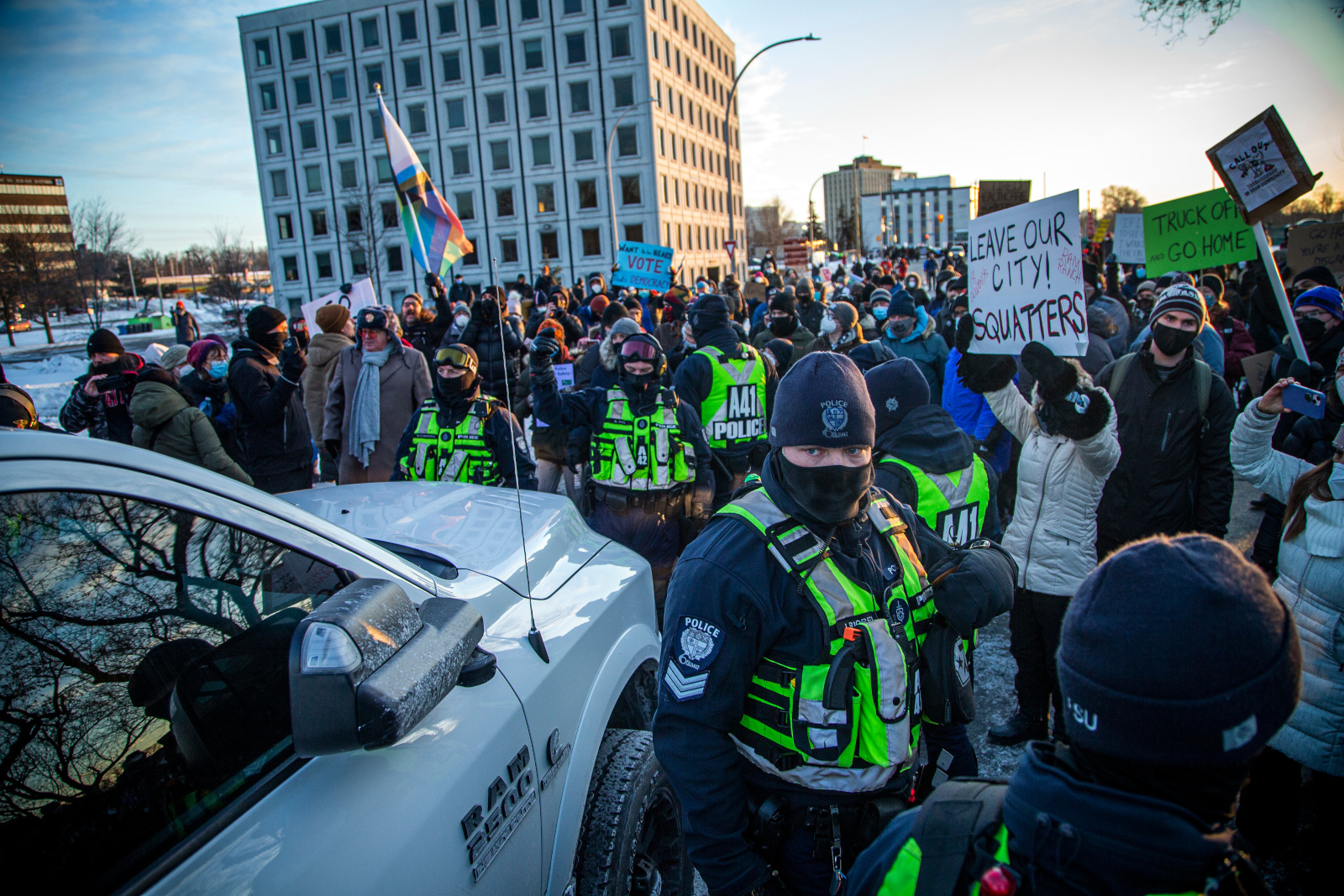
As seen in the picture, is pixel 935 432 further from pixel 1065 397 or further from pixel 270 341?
pixel 270 341

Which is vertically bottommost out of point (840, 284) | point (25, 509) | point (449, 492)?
point (449, 492)

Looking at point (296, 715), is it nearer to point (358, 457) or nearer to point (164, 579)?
point (164, 579)

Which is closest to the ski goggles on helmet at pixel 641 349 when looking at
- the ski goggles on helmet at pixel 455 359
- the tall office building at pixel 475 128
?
the ski goggles on helmet at pixel 455 359

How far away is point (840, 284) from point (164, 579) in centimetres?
2197

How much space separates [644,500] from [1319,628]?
10.5 ft

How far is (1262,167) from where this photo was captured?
12.9 feet

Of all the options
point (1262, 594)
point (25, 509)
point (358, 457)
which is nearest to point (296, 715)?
point (25, 509)

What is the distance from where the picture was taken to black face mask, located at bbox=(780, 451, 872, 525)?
6.05ft

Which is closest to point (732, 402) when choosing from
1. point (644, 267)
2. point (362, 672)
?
point (362, 672)

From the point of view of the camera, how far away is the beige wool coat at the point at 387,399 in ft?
18.3

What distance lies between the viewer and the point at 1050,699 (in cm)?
383

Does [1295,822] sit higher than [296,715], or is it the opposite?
[296,715]

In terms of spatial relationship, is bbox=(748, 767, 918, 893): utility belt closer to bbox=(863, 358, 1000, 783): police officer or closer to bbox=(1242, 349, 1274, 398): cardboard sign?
bbox=(863, 358, 1000, 783): police officer

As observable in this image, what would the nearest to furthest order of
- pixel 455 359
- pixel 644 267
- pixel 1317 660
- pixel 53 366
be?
pixel 1317 660 → pixel 455 359 → pixel 644 267 → pixel 53 366
